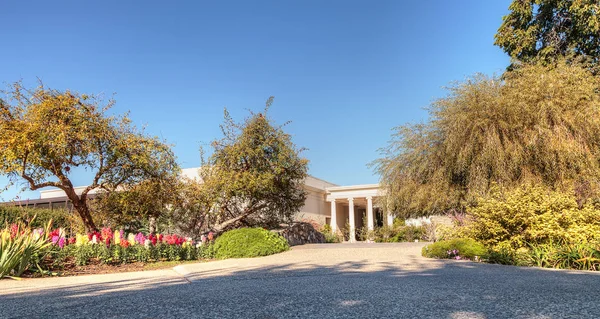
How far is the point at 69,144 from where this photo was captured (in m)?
10.2

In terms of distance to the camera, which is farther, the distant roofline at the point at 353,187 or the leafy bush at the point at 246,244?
the distant roofline at the point at 353,187

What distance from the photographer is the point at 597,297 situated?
3.76m

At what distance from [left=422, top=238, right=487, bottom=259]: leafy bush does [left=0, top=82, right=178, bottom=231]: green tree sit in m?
→ 7.26

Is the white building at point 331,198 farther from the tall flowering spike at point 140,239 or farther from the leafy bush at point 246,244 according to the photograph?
the tall flowering spike at point 140,239

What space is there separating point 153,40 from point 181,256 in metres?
6.48

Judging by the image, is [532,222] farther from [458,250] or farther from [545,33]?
[545,33]

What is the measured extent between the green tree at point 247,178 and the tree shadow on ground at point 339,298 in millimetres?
7673

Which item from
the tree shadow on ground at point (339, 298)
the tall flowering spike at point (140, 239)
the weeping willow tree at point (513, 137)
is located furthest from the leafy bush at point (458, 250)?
the tall flowering spike at point (140, 239)

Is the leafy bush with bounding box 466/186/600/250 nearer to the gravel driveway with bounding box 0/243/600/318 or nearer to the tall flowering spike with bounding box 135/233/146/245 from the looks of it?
the gravel driveway with bounding box 0/243/600/318

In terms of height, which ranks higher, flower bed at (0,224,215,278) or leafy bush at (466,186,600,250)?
leafy bush at (466,186,600,250)

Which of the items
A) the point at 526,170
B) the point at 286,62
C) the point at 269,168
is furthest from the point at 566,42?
the point at 269,168

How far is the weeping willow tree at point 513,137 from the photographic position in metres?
11.5

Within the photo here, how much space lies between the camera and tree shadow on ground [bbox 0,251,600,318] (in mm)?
3250

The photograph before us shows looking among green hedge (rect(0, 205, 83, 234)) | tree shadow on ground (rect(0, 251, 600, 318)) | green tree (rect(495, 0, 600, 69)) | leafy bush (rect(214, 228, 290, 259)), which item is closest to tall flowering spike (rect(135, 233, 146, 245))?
leafy bush (rect(214, 228, 290, 259))
